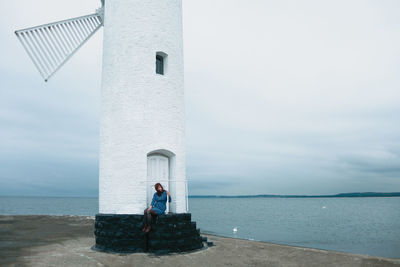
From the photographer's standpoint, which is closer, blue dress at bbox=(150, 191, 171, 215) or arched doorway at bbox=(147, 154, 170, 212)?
blue dress at bbox=(150, 191, 171, 215)

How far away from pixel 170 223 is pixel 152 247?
779mm

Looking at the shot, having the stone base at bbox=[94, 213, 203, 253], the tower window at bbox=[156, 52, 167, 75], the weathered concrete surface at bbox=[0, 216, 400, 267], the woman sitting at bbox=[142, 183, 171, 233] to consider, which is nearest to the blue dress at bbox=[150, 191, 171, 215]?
the woman sitting at bbox=[142, 183, 171, 233]

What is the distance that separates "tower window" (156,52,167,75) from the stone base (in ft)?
14.6

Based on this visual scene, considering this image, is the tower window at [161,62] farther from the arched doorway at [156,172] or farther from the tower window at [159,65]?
the arched doorway at [156,172]

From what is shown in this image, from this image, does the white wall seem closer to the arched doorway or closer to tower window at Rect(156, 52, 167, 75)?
tower window at Rect(156, 52, 167, 75)

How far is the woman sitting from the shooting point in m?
9.16

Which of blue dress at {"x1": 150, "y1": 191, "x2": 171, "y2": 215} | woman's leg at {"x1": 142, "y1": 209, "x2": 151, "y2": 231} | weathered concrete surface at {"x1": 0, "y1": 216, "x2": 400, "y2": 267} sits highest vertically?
blue dress at {"x1": 150, "y1": 191, "x2": 171, "y2": 215}

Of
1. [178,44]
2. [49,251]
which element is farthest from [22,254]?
[178,44]

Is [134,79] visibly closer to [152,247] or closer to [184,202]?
[184,202]

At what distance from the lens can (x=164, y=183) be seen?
1036cm

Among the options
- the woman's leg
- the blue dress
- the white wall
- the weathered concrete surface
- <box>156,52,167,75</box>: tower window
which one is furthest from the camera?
<box>156,52,167,75</box>: tower window

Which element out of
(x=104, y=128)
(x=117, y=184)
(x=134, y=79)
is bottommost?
(x=117, y=184)

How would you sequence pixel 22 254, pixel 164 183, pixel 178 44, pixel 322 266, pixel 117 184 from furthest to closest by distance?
pixel 178 44 → pixel 164 183 → pixel 117 184 → pixel 22 254 → pixel 322 266

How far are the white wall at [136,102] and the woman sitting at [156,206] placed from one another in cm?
46
